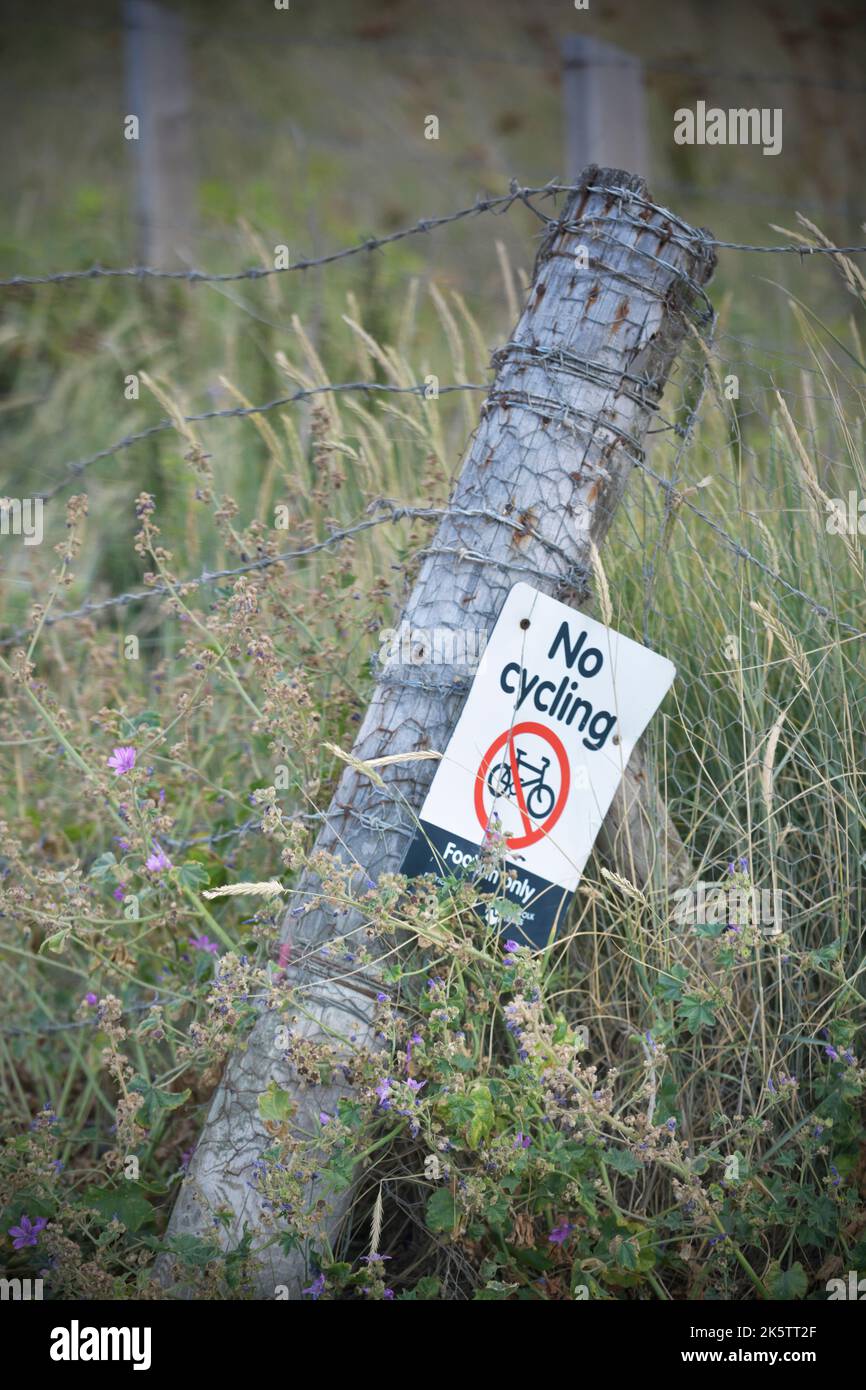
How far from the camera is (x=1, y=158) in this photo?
22.0 feet

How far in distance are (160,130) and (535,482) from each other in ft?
13.5

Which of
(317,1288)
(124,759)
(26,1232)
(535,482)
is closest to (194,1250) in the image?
(317,1288)

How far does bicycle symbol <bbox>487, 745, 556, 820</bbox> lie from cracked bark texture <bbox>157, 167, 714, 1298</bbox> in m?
0.11

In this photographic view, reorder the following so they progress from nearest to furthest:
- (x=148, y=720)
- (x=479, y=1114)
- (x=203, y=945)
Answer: (x=479, y=1114), (x=148, y=720), (x=203, y=945)

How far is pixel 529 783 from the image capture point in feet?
6.29

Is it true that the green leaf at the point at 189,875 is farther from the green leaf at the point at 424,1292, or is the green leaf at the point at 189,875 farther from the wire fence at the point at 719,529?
the green leaf at the point at 424,1292

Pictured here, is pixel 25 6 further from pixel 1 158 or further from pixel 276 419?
pixel 276 419

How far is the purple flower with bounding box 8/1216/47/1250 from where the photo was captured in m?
1.84

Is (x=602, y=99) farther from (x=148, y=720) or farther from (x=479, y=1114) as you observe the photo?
(x=479, y=1114)

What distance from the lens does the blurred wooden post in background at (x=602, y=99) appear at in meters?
4.49

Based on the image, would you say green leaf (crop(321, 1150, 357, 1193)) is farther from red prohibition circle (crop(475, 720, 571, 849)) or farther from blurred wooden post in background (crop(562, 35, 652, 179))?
blurred wooden post in background (crop(562, 35, 652, 179))

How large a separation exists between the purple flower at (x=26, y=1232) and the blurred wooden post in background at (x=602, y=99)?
403 cm

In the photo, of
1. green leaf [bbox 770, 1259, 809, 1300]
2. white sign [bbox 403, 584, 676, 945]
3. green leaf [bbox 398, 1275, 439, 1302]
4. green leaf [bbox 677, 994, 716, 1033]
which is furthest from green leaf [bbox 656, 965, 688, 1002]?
green leaf [bbox 398, 1275, 439, 1302]
